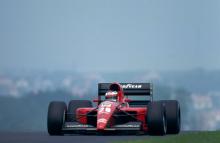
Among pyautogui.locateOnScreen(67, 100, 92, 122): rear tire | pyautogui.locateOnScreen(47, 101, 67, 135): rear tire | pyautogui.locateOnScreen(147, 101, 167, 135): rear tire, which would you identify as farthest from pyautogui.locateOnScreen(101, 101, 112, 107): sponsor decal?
pyautogui.locateOnScreen(67, 100, 92, 122): rear tire

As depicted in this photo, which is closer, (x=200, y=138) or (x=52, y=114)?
(x=200, y=138)

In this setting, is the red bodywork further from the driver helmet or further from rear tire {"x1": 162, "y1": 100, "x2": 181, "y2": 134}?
rear tire {"x1": 162, "y1": 100, "x2": 181, "y2": 134}

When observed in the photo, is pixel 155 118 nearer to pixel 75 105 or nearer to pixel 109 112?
pixel 109 112

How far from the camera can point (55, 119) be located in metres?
37.1

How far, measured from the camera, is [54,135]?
124 feet

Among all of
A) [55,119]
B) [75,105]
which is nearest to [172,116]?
[75,105]

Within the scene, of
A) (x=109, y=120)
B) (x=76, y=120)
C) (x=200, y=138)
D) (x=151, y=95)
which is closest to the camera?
(x=200, y=138)

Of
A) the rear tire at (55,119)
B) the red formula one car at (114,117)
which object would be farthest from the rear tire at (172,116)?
the rear tire at (55,119)

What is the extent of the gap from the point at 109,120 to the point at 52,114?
2.34m

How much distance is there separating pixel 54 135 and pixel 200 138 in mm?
6733

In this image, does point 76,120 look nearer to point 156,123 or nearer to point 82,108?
point 82,108

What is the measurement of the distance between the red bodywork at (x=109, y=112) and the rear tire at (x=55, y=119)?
0.96 metres

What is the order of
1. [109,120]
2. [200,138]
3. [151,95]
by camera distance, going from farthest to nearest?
[151,95], [109,120], [200,138]

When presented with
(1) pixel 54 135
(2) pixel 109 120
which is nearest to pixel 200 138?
(2) pixel 109 120
